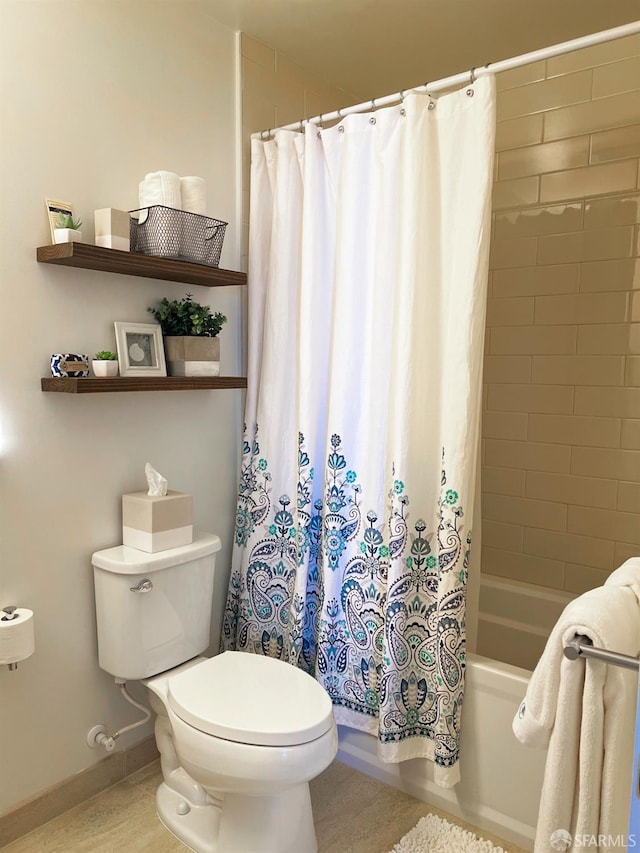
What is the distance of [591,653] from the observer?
3.51 ft

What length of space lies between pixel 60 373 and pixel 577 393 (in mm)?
1871

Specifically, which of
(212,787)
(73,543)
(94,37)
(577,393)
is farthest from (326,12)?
(212,787)

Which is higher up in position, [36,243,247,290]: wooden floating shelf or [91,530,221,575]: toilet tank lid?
[36,243,247,290]: wooden floating shelf

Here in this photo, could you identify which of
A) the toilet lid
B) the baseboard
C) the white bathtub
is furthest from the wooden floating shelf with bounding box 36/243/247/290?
the baseboard

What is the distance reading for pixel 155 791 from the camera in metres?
2.04

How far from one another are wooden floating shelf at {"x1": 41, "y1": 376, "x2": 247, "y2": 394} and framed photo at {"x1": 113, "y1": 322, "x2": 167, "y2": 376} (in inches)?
2.7

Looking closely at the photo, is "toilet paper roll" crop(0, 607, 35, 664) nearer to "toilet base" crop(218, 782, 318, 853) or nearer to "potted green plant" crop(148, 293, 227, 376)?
"toilet base" crop(218, 782, 318, 853)

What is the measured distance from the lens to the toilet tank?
189 centimetres

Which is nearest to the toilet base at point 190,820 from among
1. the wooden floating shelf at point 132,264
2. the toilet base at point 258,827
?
the toilet base at point 258,827

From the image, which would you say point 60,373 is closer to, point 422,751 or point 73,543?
point 73,543

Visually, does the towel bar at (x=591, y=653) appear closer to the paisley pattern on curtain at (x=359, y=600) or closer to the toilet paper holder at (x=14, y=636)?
the paisley pattern on curtain at (x=359, y=600)

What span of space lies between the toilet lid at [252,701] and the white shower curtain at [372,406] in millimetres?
295

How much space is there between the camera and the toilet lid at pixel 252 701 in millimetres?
1561

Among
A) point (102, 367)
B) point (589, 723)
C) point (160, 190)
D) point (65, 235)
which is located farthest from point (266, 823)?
point (160, 190)
